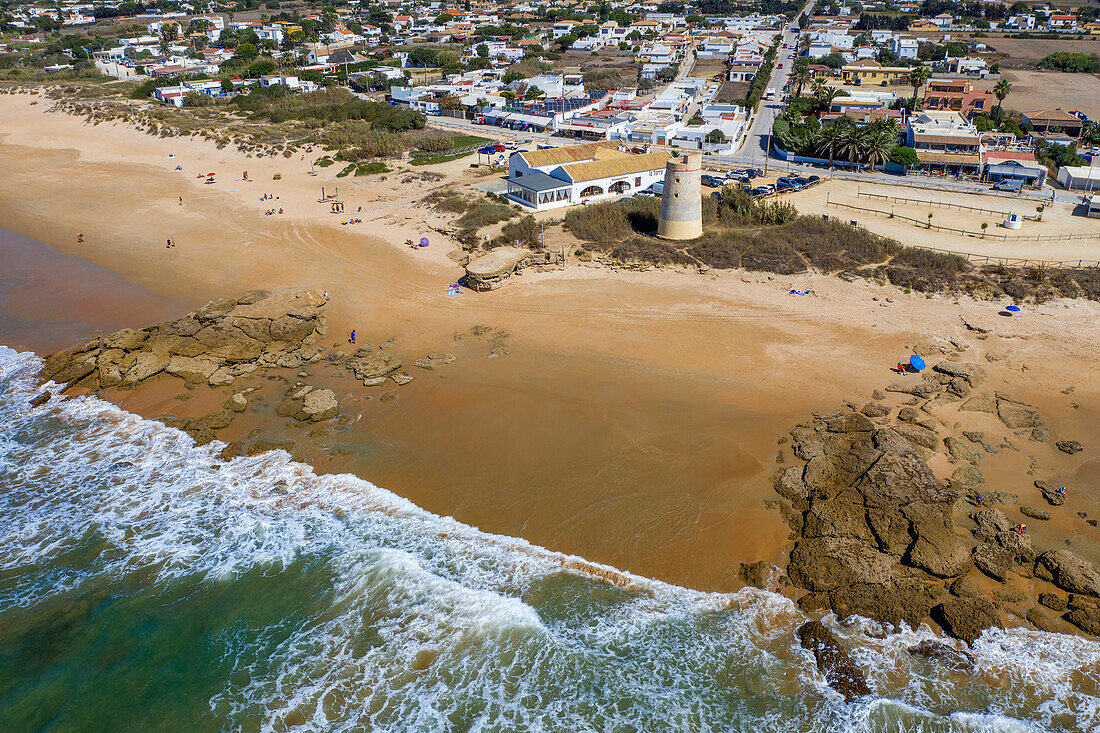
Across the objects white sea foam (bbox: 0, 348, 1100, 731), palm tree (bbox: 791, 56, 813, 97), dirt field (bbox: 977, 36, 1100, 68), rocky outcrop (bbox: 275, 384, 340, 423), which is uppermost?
dirt field (bbox: 977, 36, 1100, 68)

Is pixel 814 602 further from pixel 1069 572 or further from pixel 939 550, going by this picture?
pixel 1069 572

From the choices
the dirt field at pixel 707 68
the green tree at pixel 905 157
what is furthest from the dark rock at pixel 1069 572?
the dirt field at pixel 707 68

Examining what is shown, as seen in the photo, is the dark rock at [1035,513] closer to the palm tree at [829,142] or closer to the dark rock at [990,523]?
the dark rock at [990,523]

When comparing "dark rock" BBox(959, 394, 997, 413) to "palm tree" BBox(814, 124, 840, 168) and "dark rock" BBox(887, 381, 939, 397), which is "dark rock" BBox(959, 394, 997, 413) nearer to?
"dark rock" BBox(887, 381, 939, 397)

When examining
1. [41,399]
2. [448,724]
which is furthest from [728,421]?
[41,399]

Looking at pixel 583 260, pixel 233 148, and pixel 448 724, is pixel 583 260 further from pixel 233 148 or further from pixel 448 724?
pixel 233 148

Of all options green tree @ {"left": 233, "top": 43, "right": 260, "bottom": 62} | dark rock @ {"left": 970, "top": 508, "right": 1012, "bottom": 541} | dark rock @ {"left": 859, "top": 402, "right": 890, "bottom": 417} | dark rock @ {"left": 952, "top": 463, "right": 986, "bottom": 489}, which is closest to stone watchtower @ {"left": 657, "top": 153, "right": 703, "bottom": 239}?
dark rock @ {"left": 859, "top": 402, "right": 890, "bottom": 417}

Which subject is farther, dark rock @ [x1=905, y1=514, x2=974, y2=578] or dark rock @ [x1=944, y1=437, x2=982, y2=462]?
dark rock @ [x1=944, y1=437, x2=982, y2=462]
